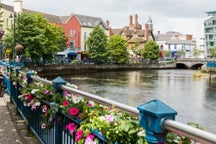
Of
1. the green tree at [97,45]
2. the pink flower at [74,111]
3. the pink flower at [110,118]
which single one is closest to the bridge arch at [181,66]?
the green tree at [97,45]

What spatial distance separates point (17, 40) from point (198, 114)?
30.7 metres

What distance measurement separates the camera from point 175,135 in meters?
2.42

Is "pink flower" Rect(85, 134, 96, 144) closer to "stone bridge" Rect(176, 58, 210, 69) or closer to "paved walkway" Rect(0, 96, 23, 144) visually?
"paved walkway" Rect(0, 96, 23, 144)

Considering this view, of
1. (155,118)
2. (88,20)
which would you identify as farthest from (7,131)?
(88,20)

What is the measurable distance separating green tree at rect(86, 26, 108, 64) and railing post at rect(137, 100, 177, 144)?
67509 mm

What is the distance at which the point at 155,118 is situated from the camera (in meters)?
2.29

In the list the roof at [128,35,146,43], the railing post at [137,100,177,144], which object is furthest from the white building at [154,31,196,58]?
the railing post at [137,100,177,144]

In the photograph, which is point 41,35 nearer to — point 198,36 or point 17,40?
point 17,40

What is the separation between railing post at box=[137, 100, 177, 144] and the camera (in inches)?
89.5

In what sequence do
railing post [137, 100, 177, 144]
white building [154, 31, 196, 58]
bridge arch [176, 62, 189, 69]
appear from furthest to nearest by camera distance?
white building [154, 31, 196, 58] → bridge arch [176, 62, 189, 69] → railing post [137, 100, 177, 144]

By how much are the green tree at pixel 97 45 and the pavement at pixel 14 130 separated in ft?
198

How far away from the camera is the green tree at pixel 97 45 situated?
70.1m

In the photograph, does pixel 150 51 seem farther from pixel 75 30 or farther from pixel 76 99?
pixel 76 99

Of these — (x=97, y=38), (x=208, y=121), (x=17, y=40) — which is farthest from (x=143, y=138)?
(x=97, y=38)
